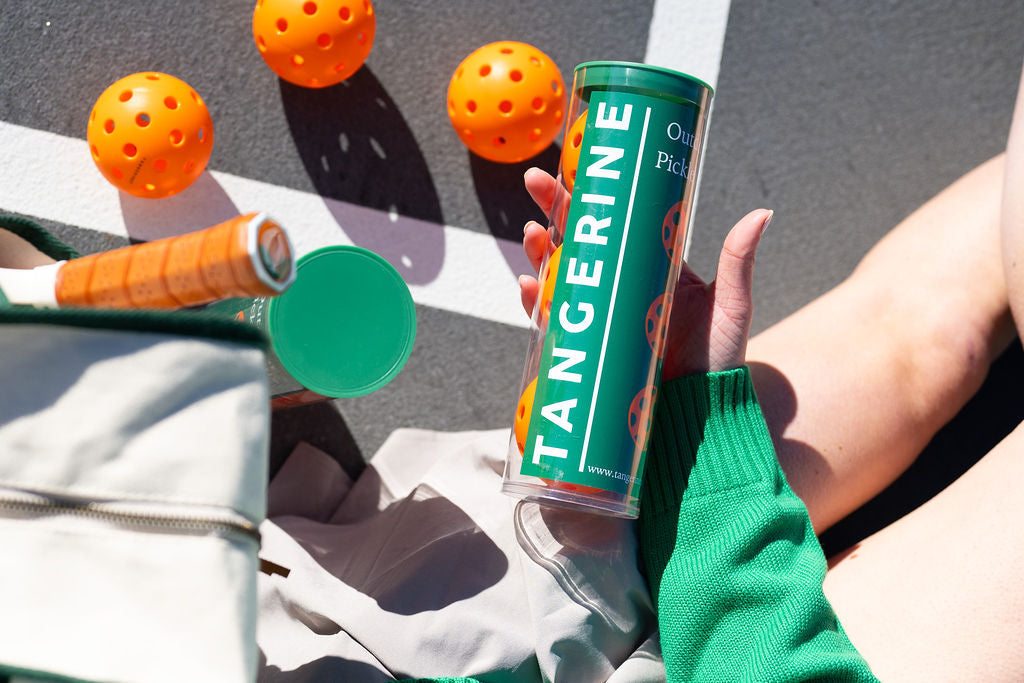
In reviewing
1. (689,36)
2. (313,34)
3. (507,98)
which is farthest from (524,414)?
(689,36)

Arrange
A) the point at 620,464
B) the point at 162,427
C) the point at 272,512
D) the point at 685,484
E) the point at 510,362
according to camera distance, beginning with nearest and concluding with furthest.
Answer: the point at 162,427 → the point at 620,464 → the point at 685,484 → the point at 272,512 → the point at 510,362

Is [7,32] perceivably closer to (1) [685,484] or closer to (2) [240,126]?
(2) [240,126]

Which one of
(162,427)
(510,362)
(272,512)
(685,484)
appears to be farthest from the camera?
(510,362)

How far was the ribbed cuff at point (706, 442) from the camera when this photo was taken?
2.52 feet

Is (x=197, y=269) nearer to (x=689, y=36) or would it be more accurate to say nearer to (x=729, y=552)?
(x=729, y=552)

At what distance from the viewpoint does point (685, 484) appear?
2.55 ft

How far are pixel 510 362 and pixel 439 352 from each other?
0.33ft

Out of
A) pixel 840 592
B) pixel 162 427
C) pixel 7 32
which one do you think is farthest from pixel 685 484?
pixel 7 32

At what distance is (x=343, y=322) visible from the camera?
793 millimetres

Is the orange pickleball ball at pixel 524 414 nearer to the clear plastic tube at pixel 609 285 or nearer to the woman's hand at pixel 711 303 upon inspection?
the clear plastic tube at pixel 609 285

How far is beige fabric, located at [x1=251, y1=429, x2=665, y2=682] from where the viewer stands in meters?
0.73

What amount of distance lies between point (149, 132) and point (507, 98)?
39 cm

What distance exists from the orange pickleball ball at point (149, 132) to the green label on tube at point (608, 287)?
1.53 feet

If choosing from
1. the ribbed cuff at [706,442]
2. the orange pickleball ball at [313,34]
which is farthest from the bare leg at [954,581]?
the orange pickleball ball at [313,34]
